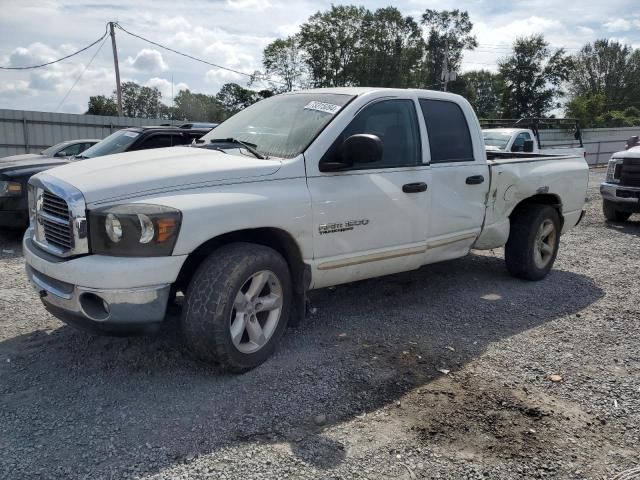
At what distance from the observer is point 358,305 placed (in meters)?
5.10

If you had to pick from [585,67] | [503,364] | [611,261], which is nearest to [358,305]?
[503,364]

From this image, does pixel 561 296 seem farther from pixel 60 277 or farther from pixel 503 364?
pixel 60 277

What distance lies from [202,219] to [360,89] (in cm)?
203

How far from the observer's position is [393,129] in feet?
14.8

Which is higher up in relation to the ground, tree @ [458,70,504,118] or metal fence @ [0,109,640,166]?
tree @ [458,70,504,118]

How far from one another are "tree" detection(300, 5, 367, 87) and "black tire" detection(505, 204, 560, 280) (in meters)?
51.1

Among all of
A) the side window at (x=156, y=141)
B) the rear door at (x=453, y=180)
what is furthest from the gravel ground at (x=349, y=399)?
the side window at (x=156, y=141)

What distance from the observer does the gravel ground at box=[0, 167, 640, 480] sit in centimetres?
277

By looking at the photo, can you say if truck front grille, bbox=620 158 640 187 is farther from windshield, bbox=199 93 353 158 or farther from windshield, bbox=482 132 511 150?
windshield, bbox=199 93 353 158

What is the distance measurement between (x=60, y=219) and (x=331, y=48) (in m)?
56.3

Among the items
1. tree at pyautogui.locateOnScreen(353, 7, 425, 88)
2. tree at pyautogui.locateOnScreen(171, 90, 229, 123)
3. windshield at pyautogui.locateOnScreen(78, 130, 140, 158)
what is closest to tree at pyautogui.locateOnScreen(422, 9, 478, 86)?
tree at pyautogui.locateOnScreen(353, 7, 425, 88)

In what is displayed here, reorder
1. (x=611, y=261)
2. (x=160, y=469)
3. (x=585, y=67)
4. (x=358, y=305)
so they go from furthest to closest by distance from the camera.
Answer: (x=585, y=67) < (x=611, y=261) < (x=358, y=305) < (x=160, y=469)

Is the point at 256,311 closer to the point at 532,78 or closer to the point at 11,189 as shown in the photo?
the point at 11,189

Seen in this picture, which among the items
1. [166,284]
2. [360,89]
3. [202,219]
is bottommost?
[166,284]
